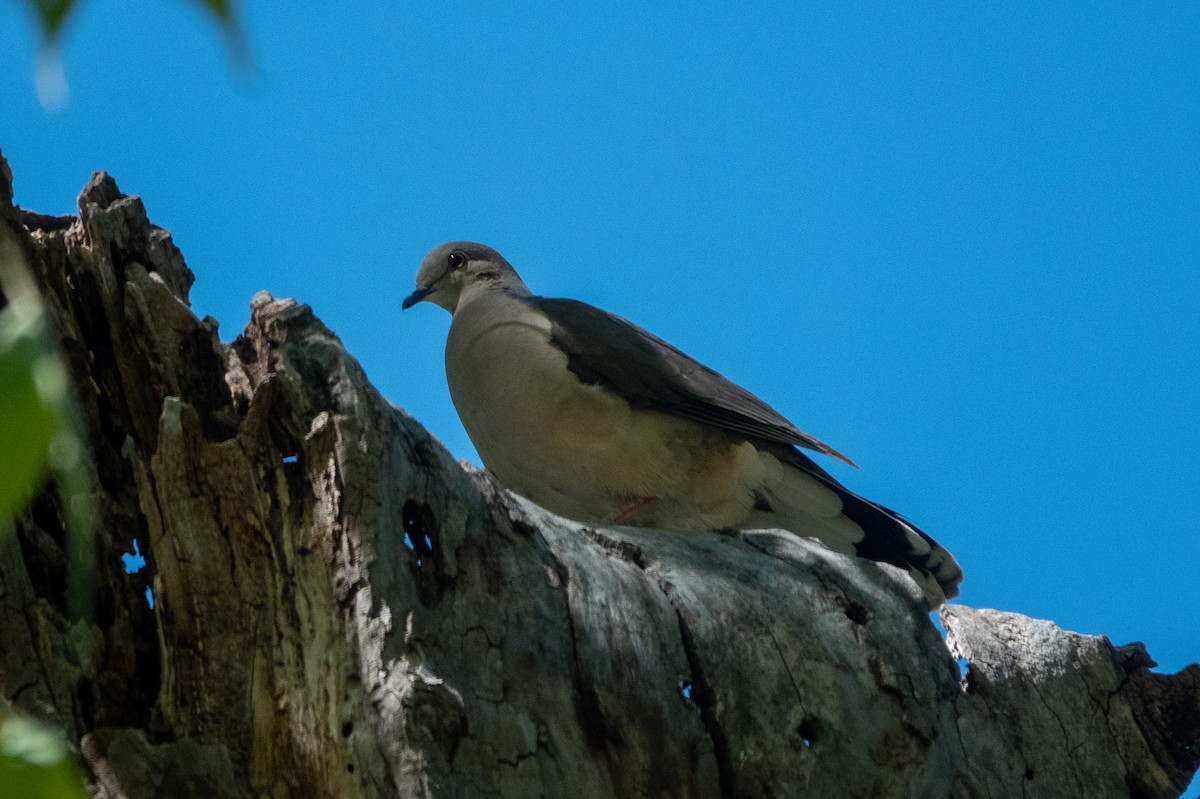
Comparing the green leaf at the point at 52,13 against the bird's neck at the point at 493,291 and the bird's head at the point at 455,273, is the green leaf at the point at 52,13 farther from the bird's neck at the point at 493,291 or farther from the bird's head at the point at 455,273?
the bird's head at the point at 455,273

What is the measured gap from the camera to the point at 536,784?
266cm

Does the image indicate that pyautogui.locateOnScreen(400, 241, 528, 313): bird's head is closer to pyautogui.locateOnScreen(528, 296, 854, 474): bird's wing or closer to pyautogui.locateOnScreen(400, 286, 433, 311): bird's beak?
pyautogui.locateOnScreen(400, 286, 433, 311): bird's beak

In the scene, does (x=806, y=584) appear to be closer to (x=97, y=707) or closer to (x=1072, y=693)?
(x=1072, y=693)

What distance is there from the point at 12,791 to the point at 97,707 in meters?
2.30

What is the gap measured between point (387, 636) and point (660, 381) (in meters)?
2.74

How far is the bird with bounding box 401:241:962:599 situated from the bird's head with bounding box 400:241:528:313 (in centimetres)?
98

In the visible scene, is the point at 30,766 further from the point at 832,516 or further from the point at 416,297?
the point at 416,297

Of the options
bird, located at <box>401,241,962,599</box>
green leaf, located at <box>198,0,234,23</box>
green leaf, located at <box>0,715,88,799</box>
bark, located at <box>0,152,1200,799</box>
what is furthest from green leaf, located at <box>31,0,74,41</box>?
bird, located at <box>401,241,962,599</box>

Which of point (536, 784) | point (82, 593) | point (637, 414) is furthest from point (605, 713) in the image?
point (637, 414)

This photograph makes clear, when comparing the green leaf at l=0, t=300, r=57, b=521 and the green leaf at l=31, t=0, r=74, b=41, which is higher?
the green leaf at l=31, t=0, r=74, b=41

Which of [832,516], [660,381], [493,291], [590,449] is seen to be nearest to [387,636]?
[590,449]

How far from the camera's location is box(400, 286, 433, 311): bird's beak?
21.2ft

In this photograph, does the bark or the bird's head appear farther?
the bird's head

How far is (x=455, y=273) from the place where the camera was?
6.44m
